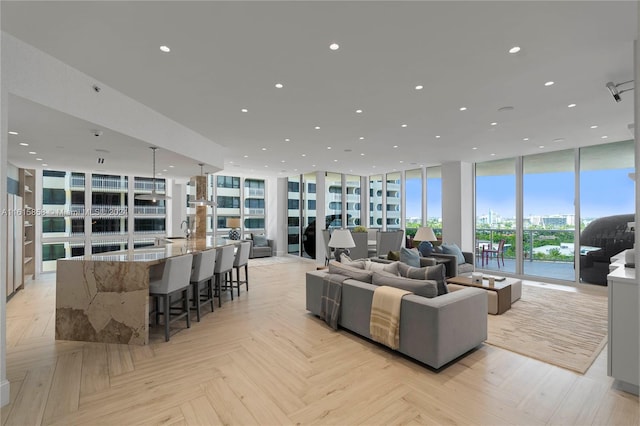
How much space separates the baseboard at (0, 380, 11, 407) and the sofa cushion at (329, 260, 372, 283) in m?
3.37

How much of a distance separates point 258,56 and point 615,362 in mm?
4299

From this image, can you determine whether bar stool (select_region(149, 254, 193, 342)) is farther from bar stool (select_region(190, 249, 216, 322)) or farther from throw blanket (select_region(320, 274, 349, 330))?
throw blanket (select_region(320, 274, 349, 330))

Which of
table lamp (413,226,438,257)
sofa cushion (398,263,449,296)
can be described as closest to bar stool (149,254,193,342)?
sofa cushion (398,263,449,296)

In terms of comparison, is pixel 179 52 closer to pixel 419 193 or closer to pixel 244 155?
pixel 244 155

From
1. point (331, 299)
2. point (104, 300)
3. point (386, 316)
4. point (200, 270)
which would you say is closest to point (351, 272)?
point (331, 299)

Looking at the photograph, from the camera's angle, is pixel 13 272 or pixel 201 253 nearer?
pixel 201 253

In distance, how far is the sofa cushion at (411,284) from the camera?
316 cm

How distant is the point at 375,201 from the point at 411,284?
7992 mm

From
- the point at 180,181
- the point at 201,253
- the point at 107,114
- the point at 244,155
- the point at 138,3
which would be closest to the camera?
the point at 138,3

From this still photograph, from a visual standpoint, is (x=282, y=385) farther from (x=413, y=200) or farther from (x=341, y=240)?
(x=413, y=200)

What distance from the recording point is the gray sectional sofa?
2.84 metres

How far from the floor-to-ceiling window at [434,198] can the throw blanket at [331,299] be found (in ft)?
19.7

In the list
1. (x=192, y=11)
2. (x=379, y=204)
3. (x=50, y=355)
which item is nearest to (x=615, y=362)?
(x=192, y=11)

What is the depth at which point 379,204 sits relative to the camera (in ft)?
36.1
